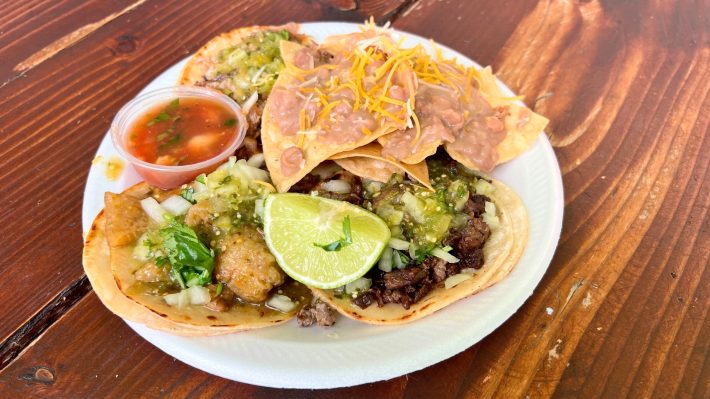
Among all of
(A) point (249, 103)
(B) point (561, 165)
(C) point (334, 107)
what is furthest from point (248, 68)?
(B) point (561, 165)

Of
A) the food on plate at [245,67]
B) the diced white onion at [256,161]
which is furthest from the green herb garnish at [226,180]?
the food on plate at [245,67]

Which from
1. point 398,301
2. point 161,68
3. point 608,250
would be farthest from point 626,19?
point 161,68

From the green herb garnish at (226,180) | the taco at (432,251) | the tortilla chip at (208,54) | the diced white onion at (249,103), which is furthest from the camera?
the tortilla chip at (208,54)

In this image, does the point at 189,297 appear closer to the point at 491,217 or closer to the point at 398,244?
the point at 398,244

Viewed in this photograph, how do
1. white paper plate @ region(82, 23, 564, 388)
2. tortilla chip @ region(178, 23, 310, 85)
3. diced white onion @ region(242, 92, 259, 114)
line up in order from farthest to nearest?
tortilla chip @ region(178, 23, 310, 85), diced white onion @ region(242, 92, 259, 114), white paper plate @ region(82, 23, 564, 388)

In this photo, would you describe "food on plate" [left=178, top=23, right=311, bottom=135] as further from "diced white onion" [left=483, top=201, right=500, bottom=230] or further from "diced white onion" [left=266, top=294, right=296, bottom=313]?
"diced white onion" [left=483, top=201, right=500, bottom=230]

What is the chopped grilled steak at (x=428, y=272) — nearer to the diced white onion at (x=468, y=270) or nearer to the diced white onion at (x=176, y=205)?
the diced white onion at (x=468, y=270)

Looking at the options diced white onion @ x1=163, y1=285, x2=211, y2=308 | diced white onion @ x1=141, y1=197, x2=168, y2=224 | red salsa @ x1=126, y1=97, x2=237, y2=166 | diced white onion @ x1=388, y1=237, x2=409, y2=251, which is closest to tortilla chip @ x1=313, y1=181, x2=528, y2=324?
diced white onion @ x1=388, y1=237, x2=409, y2=251
